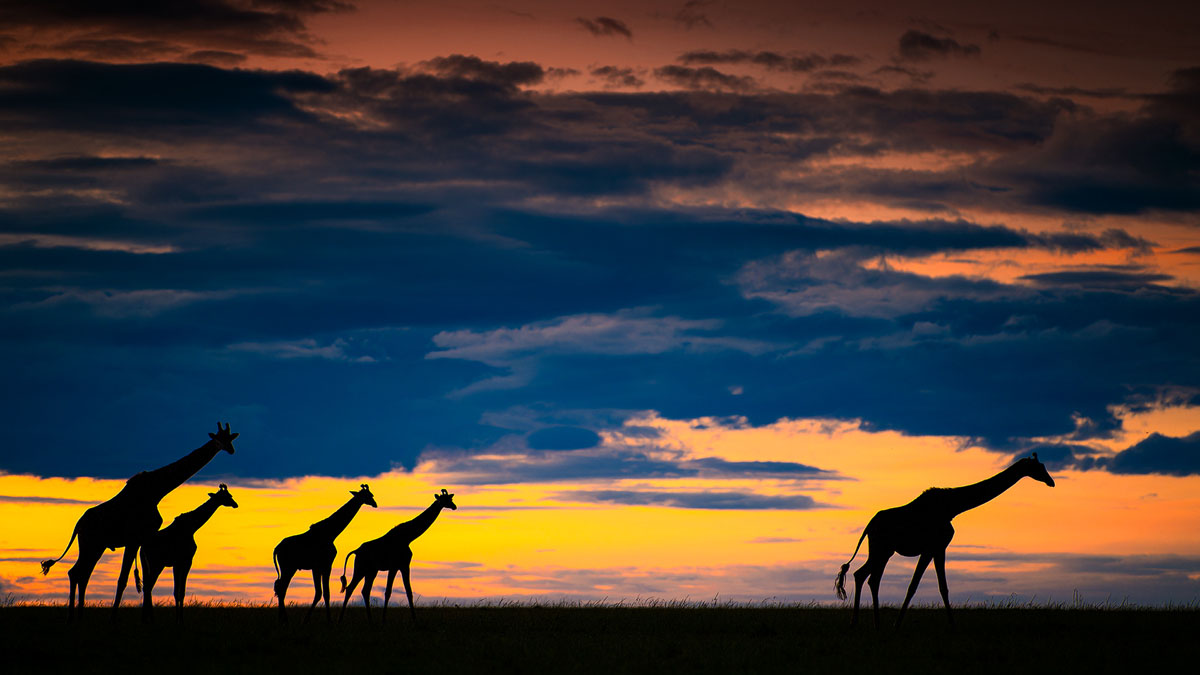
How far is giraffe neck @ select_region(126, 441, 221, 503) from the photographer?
29500mm

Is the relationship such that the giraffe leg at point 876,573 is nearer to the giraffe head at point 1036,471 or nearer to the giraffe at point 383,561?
the giraffe head at point 1036,471

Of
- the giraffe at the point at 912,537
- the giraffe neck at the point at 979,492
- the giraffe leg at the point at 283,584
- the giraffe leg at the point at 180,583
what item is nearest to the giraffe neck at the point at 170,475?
the giraffe leg at the point at 180,583

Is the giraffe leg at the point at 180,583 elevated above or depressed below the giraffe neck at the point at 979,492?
below

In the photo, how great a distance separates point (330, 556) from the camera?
95.2 ft

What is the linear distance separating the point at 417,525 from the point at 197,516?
5832 millimetres

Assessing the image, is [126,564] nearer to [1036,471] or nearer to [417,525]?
[417,525]

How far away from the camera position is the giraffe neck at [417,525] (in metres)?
29.9

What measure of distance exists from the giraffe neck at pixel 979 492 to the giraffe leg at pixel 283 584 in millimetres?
17441

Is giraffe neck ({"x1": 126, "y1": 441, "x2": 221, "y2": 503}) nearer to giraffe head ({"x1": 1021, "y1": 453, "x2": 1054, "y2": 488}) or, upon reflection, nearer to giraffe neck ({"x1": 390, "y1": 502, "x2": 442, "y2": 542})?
giraffe neck ({"x1": 390, "y1": 502, "x2": 442, "y2": 542})
